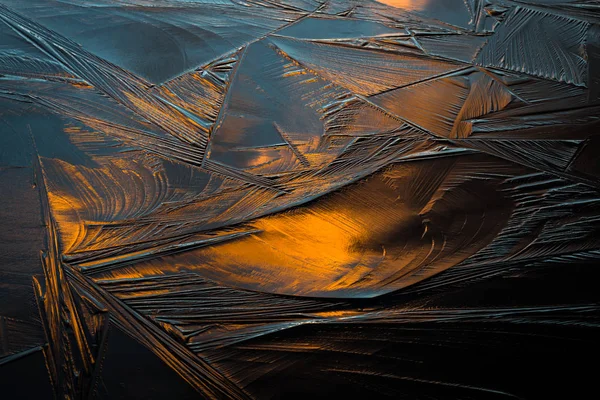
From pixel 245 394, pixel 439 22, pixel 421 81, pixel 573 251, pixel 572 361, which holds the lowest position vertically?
pixel 245 394

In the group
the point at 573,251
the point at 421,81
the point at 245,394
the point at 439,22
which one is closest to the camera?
the point at 245,394

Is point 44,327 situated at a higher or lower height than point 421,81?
lower

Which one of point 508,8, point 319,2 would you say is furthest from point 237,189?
point 508,8

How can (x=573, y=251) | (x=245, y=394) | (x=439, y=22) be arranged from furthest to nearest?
(x=439, y=22) → (x=573, y=251) → (x=245, y=394)

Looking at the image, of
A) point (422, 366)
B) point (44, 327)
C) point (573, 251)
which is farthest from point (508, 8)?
point (44, 327)

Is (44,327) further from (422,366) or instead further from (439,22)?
(439,22)

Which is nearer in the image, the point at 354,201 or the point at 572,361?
the point at 572,361

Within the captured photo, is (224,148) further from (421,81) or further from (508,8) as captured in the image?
(508,8)
